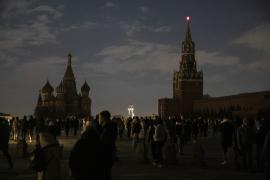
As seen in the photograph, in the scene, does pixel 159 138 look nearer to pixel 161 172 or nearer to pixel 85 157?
pixel 161 172

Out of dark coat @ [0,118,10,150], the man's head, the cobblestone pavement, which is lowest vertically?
the cobblestone pavement

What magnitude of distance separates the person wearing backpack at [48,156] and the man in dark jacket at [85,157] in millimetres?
1357

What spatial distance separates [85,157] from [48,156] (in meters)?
1.56

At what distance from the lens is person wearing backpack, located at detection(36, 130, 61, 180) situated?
7113 millimetres

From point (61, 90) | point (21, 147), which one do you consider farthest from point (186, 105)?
point (21, 147)

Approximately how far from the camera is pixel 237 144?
44.7 feet

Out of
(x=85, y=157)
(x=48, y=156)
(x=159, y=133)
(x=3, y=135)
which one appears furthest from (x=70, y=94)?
(x=85, y=157)

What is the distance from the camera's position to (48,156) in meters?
7.15

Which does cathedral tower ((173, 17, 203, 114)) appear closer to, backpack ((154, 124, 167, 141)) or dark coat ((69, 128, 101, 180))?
backpack ((154, 124, 167, 141))

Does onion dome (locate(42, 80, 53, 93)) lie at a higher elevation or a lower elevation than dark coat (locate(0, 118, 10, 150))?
higher

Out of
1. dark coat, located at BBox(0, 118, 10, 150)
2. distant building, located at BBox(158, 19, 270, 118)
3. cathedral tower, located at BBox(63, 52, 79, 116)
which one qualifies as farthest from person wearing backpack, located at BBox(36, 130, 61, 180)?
cathedral tower, located at BBox(63, 52, 79, 116)

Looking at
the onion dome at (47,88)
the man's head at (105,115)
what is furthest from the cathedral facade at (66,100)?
the man's head at (105,115)

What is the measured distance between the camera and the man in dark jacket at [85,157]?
578 cm

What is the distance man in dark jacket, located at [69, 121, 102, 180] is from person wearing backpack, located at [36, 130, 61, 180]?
1357 mm
